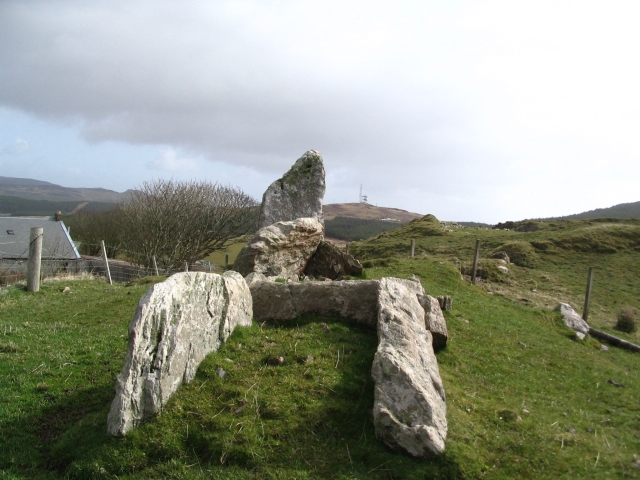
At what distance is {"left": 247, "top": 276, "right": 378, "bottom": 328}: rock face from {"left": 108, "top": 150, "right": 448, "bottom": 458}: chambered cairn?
0.02 m

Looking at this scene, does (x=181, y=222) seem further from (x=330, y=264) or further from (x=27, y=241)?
(x=330, y=264)

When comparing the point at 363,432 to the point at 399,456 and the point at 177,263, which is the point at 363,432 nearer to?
the point at 399,456

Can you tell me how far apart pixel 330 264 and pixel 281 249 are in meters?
2.40

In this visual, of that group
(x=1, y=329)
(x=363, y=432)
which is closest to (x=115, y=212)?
(x=1, y=329)

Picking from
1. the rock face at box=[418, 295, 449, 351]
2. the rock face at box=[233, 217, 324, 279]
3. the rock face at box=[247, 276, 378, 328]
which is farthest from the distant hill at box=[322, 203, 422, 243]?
the rock face at box=[247, 276, 378, 328]

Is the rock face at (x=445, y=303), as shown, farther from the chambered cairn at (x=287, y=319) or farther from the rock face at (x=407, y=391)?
the rock face at (x=407, y=391)

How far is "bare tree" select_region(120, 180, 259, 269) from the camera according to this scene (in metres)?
40.3

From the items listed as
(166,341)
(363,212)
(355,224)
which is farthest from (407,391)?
(363,212)

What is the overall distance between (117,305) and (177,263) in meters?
25.7

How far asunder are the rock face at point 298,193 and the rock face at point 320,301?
7.89m

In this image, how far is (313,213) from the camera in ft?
61.9

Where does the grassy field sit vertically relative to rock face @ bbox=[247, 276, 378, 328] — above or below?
below

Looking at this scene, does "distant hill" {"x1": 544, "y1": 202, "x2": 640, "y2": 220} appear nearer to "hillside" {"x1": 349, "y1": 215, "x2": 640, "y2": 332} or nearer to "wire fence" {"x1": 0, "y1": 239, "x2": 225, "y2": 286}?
"hillside" {"x1": 349, "y1": 215, "x2": 640, "y2": 332}

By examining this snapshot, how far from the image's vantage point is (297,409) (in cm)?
731
